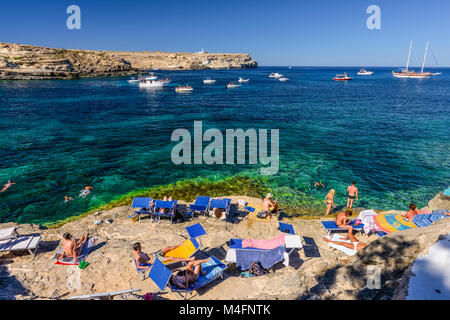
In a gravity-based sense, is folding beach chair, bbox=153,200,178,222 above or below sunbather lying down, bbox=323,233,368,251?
above

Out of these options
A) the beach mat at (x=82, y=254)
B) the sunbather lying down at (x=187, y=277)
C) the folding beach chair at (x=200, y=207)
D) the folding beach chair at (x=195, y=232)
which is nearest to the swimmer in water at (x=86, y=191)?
the beach mat at (x=82, y=254)

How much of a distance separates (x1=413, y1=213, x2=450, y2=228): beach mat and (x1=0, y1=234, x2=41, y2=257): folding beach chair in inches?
628

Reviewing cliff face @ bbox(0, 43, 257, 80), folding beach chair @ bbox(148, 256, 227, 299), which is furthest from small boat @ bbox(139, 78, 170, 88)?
folding beach chair @ bbox(148, 256, 227, 299)

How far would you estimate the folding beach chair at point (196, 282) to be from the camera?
291 inches

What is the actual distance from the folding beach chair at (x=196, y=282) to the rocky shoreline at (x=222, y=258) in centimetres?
30

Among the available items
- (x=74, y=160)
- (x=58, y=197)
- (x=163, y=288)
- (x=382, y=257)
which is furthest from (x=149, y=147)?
(x=382, y=257)

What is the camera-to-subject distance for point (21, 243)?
9320 millimetres

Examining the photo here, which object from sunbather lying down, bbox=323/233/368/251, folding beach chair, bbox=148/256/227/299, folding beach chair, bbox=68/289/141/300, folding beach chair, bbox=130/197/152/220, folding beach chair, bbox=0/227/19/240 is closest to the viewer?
folding beach chair, bbox=68/289/141/300

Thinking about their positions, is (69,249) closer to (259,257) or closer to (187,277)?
(187,277)

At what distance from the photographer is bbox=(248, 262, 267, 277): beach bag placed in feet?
27.6

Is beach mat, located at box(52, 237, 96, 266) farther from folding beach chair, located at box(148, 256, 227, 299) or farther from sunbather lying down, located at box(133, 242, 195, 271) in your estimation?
folding beach chair, located at box(148, 256, 227, 299)
